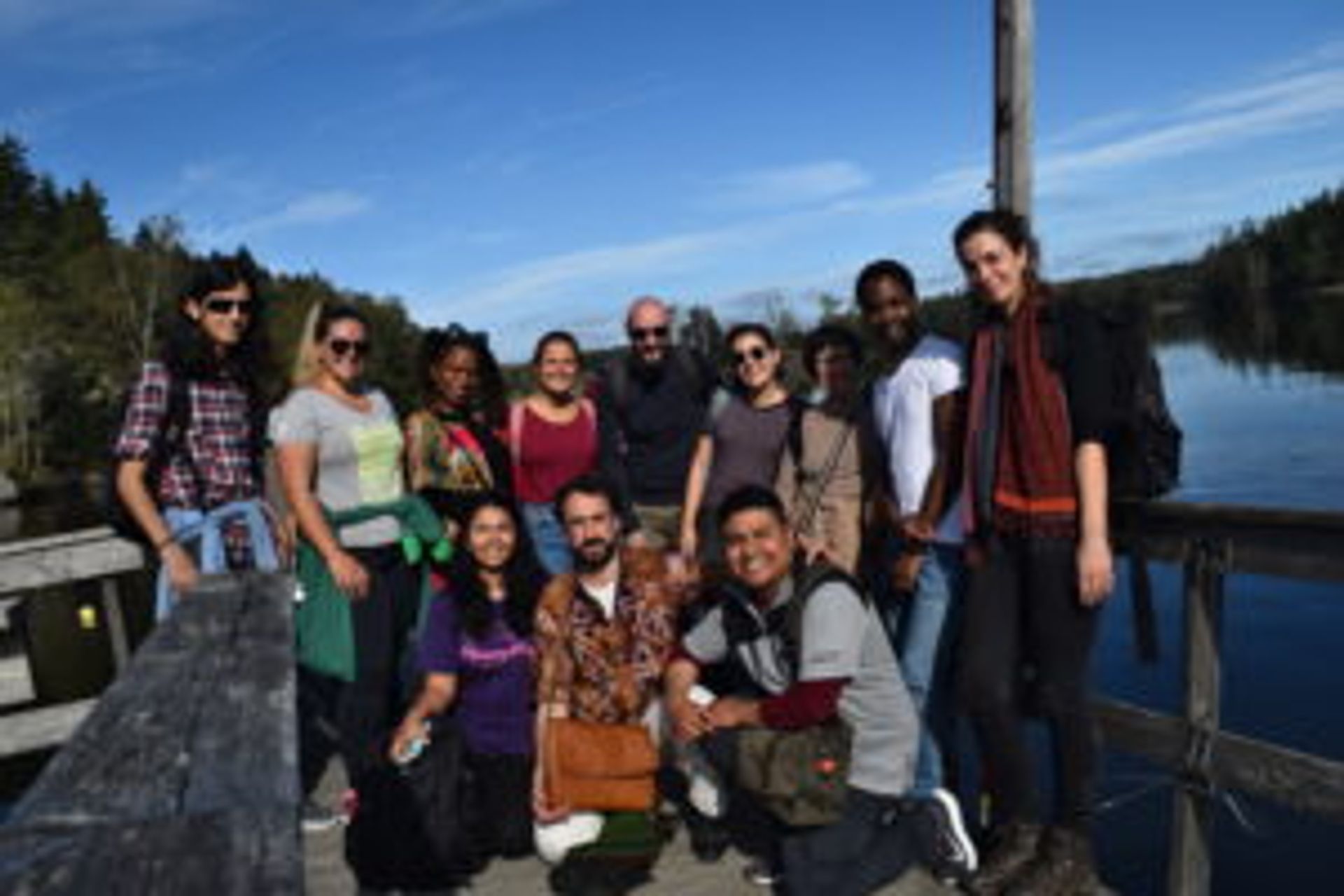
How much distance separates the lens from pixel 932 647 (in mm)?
3623

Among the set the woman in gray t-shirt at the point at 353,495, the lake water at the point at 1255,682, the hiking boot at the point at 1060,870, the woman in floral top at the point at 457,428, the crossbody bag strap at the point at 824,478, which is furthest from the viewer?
the lake water at the point at 1255,682

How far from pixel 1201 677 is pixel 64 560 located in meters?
4.39

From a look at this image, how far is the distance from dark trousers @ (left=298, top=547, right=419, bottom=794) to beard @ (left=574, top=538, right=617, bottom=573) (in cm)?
79

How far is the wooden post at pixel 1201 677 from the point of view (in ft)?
10.8

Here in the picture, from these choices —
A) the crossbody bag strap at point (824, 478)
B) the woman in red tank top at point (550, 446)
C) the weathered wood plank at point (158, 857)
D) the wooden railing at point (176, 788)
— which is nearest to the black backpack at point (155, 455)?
the wooden railing at point (176, 788)

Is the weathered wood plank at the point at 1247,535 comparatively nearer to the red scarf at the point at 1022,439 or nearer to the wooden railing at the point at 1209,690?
the wooden railing at the point at 1209,690

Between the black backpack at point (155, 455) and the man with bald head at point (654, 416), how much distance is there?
1991 mm

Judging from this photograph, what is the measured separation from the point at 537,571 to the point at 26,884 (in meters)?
3.24

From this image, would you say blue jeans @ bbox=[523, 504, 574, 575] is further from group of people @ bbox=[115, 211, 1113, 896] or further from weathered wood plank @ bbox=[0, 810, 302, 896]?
weathered wood plank @ bbox=[0, 810, 302, 896]

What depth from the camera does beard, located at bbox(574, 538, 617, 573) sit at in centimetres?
399

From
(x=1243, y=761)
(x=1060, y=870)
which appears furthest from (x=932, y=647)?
(x=1243, y=761)

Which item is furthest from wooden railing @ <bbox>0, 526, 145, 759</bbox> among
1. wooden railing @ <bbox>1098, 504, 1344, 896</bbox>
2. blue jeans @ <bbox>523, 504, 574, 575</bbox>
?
wooden railing @ <bbox>1098, 504, 1344, 896</bbox>

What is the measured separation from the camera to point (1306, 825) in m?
8.62

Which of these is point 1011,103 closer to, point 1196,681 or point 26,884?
point 1196,681
